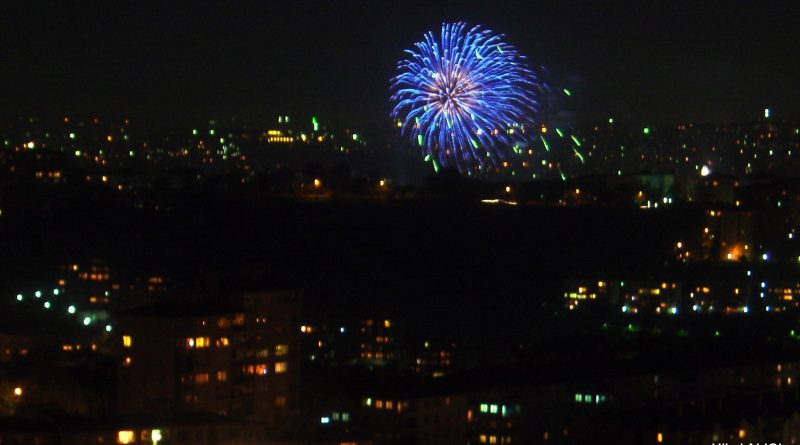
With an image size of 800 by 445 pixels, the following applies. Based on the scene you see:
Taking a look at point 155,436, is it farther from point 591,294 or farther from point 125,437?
point 591,294

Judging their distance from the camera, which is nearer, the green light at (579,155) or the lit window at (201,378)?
the lit window at (201,378)

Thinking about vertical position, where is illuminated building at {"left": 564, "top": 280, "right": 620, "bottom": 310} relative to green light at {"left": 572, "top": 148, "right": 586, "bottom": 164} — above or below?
below

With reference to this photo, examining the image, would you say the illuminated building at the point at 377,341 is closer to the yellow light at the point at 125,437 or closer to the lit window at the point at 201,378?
the lit window at the point at 201,378

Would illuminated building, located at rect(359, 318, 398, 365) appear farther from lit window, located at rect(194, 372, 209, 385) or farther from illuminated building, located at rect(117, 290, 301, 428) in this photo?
lit window, located at rect(194, 372, 209, 385)

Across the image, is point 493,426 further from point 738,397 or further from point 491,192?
point 491,192

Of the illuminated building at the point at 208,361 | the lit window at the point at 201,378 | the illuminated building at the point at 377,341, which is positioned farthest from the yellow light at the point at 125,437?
the illuminated building at the point at 377,341

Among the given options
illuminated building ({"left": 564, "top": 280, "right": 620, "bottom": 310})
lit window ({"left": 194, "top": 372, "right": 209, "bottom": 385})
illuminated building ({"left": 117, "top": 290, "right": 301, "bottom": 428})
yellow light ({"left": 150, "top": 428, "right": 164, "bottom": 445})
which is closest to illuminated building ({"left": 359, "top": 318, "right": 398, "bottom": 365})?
illuminated building ({"left": 117, "top": 290, "right": 301, "bottom": 428})

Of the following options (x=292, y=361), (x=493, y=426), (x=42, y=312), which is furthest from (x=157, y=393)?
(x=42, y=312)

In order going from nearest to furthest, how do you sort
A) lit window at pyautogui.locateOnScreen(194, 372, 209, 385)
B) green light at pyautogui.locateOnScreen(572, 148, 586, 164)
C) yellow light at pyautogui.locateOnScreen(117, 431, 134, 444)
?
yellow light at pyautogui.locateOnScreen(117, 431, 134, 444)
lit window at pyautogui.locateOnScreen(194, 372, 209, 385)
green light at pyautogui.locateOnScreen(572, 148, 586, 164)

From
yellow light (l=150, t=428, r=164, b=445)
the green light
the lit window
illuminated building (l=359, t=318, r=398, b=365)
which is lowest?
illuminated building (l=359, t=318, r=398, b=365)
